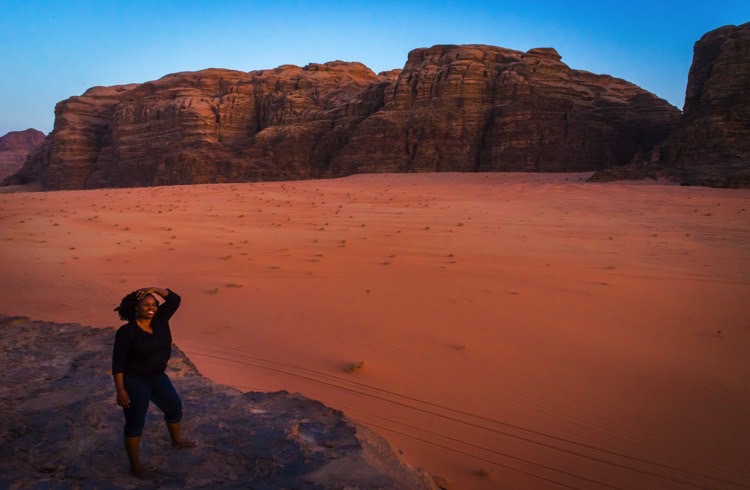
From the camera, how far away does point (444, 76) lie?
34906 millimetres

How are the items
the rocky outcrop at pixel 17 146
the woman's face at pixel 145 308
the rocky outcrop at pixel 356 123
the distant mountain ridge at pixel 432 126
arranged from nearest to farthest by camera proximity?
the woman's face at pixel 145 308
the distant mountain ridge at pixel 432 126
the rocky outcrop at pixel 356 123
the rocky outcrop at pixel 17 146

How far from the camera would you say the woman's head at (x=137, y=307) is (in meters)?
2.38

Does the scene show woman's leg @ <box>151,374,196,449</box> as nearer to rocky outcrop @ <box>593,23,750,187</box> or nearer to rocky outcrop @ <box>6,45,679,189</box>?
rocky outcrop @ <box>593,23,750,187</box>

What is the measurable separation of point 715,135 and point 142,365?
→ 24771mm

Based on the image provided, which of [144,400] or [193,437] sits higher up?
[144,400]

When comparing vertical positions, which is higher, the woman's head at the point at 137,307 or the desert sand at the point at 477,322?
the woman's head at the point at 137,307

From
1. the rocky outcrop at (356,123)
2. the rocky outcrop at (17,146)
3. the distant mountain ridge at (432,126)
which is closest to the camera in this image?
the distant mountain ridge at (432,126)

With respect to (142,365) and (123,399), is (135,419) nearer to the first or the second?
(123,399)

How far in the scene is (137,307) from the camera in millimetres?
2393

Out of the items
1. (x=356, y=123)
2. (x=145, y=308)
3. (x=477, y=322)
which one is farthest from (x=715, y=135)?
(x=145, y=308)

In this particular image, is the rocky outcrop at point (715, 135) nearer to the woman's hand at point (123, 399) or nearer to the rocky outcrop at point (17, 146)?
the woman's hand at point (123, 399)

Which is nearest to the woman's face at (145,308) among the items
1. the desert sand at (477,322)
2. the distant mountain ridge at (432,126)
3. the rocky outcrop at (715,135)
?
the desert sand at (477,322)

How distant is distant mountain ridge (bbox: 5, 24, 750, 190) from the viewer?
75.9 feet

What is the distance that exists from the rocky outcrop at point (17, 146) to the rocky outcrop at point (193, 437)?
365 ft
